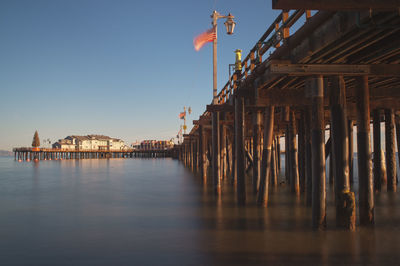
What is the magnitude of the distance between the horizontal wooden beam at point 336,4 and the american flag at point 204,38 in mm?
13156

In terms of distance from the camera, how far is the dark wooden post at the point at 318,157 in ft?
28.9

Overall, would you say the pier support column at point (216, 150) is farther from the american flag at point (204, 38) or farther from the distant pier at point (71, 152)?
the distant pier at point (71, 152)

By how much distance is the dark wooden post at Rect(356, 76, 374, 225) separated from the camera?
29.3ft

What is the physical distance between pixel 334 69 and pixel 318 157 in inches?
94.5

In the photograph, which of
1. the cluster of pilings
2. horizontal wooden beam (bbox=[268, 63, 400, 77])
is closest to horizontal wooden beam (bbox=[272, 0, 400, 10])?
horizontal wooden beam (bbox=[268, 63, 400, 77])

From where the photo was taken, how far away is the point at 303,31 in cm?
727

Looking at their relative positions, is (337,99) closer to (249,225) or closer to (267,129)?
(267,129)

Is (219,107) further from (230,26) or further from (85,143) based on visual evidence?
(85,143)

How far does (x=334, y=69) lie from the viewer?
27.7 feet

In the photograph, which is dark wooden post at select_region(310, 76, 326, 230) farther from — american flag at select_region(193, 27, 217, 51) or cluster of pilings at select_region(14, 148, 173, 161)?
cluster of pilings at select_region(14, 148, 173, 161)

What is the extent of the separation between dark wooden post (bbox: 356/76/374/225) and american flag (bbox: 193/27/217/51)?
927 centimetres

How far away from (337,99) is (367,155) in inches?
70.1

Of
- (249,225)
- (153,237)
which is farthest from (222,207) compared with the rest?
(153,237)

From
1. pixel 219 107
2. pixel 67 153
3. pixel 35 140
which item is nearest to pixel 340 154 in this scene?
pixel 219 107
